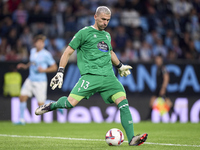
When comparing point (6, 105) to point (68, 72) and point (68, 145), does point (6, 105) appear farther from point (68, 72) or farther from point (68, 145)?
point (68, 145)

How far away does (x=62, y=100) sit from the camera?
736 cm

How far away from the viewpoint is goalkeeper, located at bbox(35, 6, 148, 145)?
23.6 feet

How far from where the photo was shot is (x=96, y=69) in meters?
7.30

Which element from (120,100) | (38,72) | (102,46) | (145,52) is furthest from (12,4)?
(120,100)

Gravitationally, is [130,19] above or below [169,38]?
above

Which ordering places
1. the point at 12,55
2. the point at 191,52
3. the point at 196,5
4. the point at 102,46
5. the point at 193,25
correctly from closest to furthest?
1. the point at 102,46
2. the point at 12,55
3. the point at 191,52
4. the point at 193,25
5. the point at 196,5

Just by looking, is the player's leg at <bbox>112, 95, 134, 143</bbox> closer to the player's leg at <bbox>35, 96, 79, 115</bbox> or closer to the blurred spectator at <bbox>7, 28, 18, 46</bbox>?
the player's leg at <bbox>35, 96, 79, 115</bbox>

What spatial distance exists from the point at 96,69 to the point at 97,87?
0.30 metres

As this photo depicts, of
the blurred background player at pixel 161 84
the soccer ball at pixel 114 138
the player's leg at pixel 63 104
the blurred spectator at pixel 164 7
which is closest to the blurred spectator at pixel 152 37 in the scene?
the blurred spectator at pixel 164 7

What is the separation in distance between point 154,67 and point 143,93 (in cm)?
98

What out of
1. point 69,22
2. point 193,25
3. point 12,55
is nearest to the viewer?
point 12,55

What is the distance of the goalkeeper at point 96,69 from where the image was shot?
7199 mm

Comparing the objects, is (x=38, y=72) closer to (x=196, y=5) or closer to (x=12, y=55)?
(x=12, y=55)


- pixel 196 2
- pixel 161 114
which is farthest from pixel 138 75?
pixel 196 2
